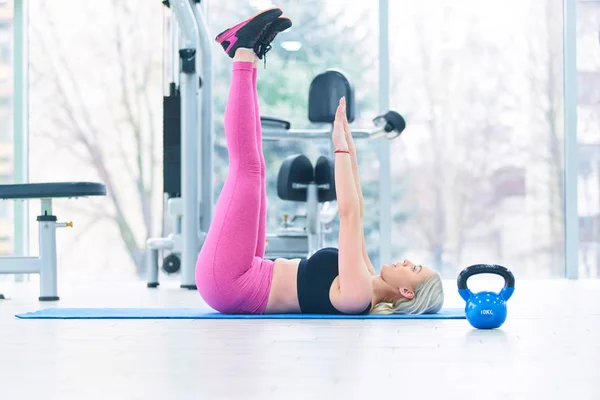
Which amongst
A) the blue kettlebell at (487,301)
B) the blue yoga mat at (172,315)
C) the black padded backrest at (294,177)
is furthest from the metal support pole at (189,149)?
the blue kettlebell at (487,301)

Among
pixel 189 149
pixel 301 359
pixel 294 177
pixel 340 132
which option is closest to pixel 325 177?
pixel 294 177

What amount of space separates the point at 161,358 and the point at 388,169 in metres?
4.24

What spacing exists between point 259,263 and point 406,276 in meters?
0.51

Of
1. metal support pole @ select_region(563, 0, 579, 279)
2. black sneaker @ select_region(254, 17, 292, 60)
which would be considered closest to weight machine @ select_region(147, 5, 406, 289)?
metal support pole @ select_region(563, 0, 579, 279)

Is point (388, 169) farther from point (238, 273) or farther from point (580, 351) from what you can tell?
point (580, 351)

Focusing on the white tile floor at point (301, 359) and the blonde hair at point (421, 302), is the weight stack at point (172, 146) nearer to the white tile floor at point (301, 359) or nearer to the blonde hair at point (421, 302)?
the white tile floor at point (301, 359)

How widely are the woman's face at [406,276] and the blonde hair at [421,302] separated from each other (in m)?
0.03

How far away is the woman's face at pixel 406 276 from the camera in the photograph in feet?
9.47

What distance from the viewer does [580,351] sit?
2162mm

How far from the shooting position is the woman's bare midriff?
9.92 ft

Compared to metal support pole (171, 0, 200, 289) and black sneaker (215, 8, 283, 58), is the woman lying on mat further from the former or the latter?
metal support pole (171, 0, 200, 289)

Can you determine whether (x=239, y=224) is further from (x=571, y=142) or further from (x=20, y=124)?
(x=20, y=124)

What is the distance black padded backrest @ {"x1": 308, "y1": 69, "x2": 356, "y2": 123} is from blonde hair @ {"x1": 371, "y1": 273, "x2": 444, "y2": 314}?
2.35 meters

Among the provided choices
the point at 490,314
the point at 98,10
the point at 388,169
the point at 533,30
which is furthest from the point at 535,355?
the point at 98,10
